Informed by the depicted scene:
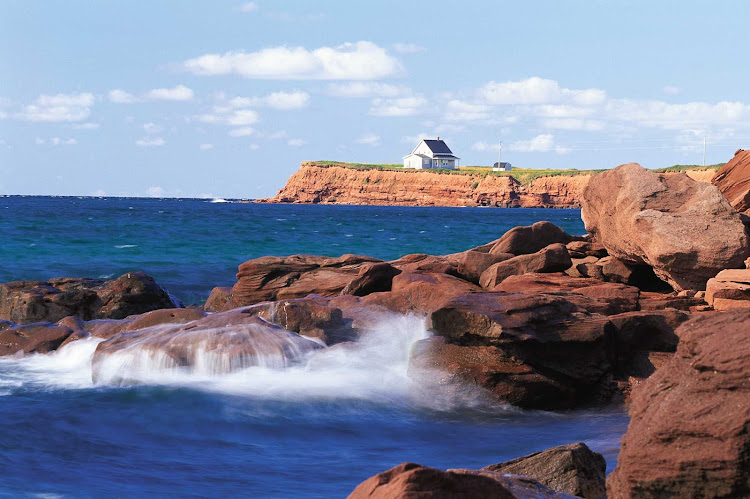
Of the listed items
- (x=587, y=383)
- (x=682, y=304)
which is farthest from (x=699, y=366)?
(x=682, y=304)

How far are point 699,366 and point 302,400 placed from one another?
264 inches

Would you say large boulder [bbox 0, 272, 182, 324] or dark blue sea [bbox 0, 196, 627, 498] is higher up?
large boulder [bbox 0, 272, 182, 324]

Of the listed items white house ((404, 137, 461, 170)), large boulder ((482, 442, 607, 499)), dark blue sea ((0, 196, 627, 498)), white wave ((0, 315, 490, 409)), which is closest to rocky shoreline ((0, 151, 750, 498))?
large boulder ((482, 442, 607, 499))

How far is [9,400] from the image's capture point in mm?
11266

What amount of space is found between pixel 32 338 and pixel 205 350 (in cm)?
422

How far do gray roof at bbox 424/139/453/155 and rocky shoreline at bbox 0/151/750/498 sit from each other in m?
128

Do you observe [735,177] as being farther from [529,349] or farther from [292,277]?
[292,277]

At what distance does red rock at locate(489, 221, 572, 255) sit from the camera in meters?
16.6

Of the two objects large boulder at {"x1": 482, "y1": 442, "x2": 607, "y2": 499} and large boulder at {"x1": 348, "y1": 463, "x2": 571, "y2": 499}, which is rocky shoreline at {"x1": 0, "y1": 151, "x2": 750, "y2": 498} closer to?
large boulder at {"x1": 482, "y1": 442, "x2": 607, "y2": 499}

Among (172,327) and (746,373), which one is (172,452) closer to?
(172,327)

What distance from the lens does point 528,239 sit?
1688 cm

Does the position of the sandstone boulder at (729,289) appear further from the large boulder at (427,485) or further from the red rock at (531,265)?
the large boulder at (427,485)

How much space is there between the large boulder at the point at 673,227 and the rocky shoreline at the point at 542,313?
3cm

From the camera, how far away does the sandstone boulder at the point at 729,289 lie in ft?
37.2
